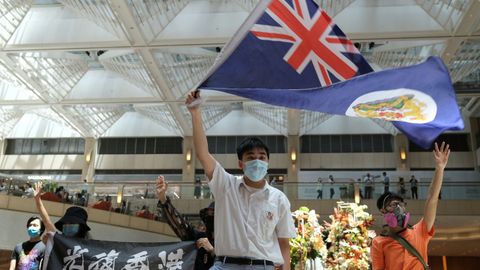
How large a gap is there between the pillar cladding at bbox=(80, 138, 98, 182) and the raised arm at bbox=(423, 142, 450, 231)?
29.6m

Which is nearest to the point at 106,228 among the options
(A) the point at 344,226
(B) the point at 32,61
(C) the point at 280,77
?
(B) the point at 32,61

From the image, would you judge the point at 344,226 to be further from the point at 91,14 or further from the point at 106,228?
the point at 91,14

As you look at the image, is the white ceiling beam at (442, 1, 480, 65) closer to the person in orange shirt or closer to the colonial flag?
the colonial flag

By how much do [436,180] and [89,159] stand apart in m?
30.0

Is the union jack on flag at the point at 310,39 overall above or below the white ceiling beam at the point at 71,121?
below

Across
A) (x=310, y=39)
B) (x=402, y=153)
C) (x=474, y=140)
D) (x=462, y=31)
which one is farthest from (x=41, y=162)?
(x=310, y=39)

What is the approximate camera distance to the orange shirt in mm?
3402

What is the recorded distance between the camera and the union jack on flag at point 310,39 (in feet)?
11.8

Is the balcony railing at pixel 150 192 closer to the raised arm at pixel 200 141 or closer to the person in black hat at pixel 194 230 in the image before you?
the person in black hat at pixel 194 230

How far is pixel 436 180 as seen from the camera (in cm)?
319

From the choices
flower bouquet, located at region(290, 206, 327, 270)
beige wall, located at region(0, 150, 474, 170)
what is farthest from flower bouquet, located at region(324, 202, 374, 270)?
beige wall, located at region(0, 150, 474, 170)

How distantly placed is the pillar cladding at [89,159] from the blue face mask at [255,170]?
97.9 ft

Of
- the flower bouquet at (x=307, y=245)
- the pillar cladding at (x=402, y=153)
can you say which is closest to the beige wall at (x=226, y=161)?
the pillar cladding at (x=402, y=153)

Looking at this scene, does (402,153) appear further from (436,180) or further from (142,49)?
(436,180)
